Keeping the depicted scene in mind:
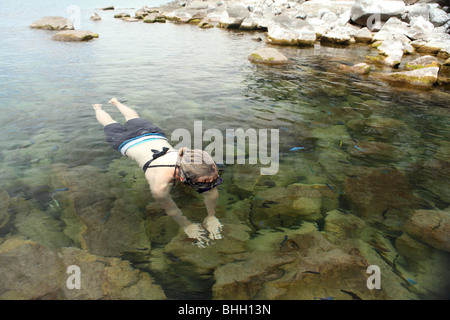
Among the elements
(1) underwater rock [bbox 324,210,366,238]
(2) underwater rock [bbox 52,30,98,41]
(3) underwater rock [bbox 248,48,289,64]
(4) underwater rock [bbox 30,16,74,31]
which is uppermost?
(4) underwater rock [bbox 30,16,74,31]

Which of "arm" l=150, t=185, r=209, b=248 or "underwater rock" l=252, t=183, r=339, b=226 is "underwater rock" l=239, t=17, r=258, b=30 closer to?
"underwater rock" l=252, t=183, r=339, b=226

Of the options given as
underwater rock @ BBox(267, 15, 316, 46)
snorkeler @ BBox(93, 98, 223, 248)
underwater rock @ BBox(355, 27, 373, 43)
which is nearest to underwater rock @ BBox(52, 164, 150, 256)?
snorkeler @ BBox(93, 98, 223, 248)

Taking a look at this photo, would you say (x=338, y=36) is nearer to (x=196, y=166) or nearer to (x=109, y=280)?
(x=196, y=166)

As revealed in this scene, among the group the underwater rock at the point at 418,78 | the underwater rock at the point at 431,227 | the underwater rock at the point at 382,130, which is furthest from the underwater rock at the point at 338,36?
the underwater rock at the point at 431,227

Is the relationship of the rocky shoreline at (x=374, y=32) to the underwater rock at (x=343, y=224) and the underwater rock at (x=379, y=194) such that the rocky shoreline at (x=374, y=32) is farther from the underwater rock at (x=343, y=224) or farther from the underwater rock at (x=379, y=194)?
the underwater rock at (x=343, y=224)

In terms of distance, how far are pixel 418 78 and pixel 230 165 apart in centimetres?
1246

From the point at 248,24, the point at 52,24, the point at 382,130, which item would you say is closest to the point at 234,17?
the point at 248,24

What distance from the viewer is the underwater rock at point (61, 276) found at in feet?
9.61

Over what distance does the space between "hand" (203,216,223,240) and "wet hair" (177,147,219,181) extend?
0.90 m

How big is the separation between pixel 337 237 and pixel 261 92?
776cm

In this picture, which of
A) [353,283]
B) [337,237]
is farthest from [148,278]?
[337,237]

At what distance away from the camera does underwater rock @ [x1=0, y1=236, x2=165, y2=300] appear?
9.61ft

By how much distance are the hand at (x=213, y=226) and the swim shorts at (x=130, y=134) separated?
80.6 inches

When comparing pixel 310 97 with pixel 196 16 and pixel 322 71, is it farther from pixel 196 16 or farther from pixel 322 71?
pixel 196 16
